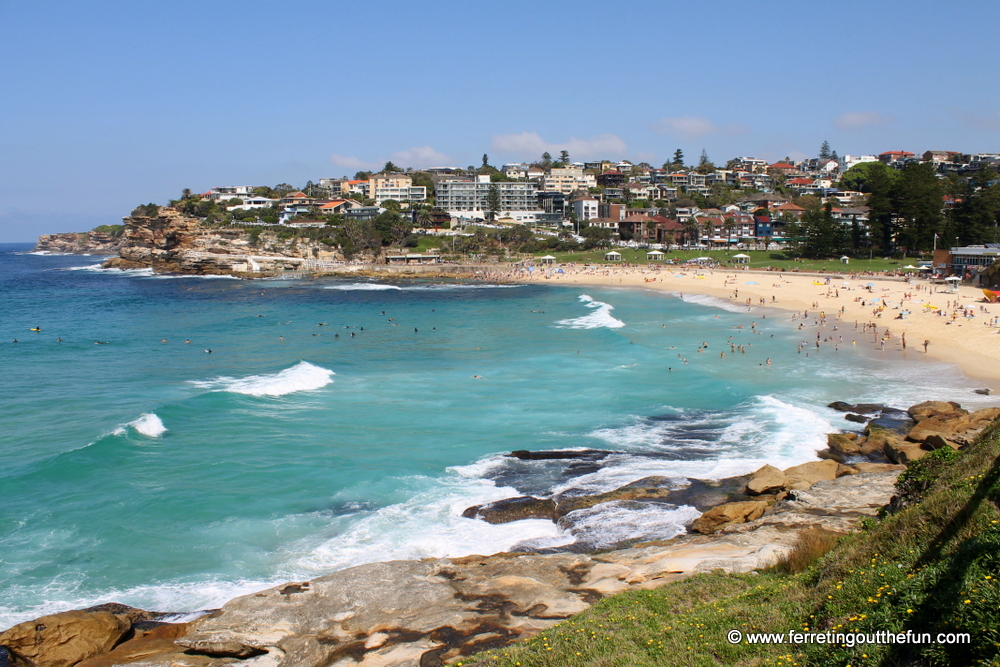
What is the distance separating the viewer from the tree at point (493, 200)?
132137mm

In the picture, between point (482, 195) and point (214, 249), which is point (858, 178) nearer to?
point (482, 195)

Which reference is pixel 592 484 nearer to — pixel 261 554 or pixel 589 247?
pixel 261 554

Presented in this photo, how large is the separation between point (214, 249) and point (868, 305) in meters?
85.9

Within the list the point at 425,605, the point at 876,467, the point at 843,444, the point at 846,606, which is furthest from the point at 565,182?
the point at 846,606

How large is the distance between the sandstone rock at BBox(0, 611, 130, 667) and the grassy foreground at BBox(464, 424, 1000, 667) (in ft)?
22.0

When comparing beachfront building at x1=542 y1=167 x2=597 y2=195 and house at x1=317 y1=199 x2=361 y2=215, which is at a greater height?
beachfront building at x1=542 y1=167 x2=597 y2=195

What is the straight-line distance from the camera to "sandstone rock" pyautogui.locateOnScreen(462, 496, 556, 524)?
54.8 ft

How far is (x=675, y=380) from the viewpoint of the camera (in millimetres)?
30719

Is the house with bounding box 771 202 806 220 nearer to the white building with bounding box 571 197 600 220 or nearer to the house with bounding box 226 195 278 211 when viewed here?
the white building with bounding box 571 197 600 220

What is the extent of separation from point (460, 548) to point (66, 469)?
12.8 meters

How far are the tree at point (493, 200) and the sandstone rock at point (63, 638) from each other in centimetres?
12091

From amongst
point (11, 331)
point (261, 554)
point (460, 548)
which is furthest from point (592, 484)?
point (11, 331)

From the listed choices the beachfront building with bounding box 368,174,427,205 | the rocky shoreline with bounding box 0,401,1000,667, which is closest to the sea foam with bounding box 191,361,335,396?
the rocky shoreline with bounding box 0,401,1000,667

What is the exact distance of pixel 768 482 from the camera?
17.3m
